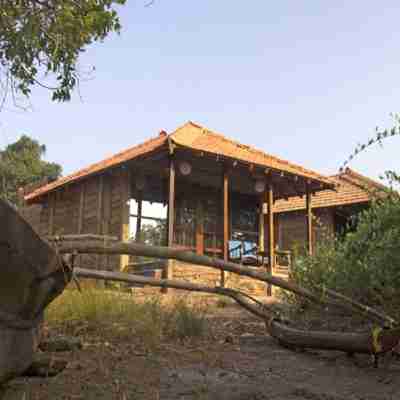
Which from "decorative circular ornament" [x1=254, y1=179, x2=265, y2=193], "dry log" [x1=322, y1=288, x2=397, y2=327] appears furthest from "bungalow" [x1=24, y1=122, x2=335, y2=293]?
"dry log" [x1=322, y1=288, x2=397, y2=327]

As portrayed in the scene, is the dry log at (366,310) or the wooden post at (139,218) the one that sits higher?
the wooden post at (139,218)

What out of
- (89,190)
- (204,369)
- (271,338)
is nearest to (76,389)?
(204,369)

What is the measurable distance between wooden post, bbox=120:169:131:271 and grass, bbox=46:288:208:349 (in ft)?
23.9

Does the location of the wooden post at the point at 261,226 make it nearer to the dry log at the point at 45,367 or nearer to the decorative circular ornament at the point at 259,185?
the decorative circular ornament at the point at 259,185

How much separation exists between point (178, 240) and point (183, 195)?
1371mm

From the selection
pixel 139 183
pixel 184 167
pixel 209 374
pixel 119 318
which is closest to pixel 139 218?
pixel 139 183

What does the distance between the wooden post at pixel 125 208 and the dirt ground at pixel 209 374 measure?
766cm

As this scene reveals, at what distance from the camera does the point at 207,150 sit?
11438 millimetres

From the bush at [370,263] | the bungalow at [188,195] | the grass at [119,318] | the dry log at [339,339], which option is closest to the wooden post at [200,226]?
the bungalow at [188,195]

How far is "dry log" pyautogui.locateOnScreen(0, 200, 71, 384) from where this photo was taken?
6.84 ft

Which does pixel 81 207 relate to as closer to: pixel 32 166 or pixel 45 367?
pixel 45 367

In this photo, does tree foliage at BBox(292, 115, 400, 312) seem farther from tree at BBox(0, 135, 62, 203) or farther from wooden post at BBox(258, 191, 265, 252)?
tree at BBox(0, 135, 62, 203)

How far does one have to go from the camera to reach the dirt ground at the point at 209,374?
327cm

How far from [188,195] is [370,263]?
1028 centimetres
